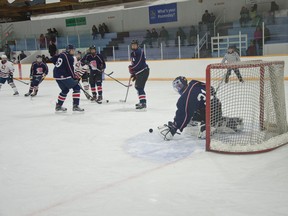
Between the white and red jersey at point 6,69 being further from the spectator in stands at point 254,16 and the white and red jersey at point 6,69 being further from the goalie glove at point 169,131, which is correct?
the spectator in stands at point 254,16

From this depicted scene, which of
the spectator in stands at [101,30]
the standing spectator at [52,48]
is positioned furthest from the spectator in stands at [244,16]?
the standing spectator at [52,48]

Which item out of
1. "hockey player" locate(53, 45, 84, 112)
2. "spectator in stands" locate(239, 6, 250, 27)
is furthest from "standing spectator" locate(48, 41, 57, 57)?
"hockey player" locate(53, 45, 84, 112)

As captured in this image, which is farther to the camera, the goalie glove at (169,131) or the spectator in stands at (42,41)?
the spectator in stands at (42,41)

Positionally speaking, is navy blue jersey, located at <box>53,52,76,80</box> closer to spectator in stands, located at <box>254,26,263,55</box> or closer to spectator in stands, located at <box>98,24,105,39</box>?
spectator in stands, located at <box>254,26,263,55</box>

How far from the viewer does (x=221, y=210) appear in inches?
78.7

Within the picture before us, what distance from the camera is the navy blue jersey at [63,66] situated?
5520 mm

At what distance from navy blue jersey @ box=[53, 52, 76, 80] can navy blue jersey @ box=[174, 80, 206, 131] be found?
2680 mm

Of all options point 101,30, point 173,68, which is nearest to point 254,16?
point 173,68

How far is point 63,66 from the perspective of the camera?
5531 mm

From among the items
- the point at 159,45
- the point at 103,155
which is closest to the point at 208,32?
the point at 159,45

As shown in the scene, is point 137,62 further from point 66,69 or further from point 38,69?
point 38,69

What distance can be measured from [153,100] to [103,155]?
3655 millimetres

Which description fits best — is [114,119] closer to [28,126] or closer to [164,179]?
[28,126]

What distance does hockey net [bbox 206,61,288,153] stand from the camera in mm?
3090
